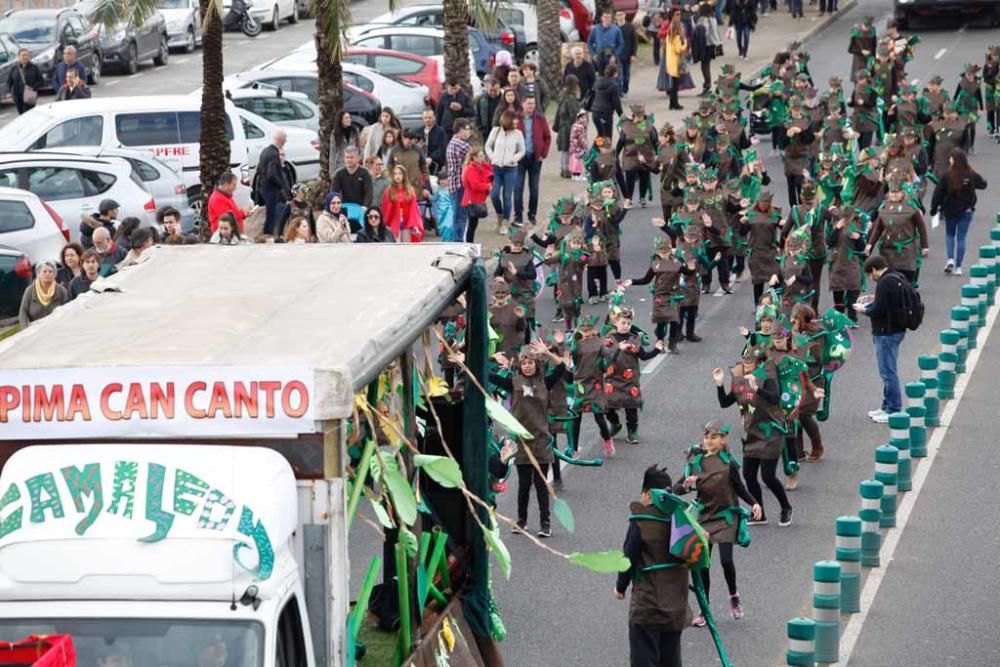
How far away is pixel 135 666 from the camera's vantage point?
657cm

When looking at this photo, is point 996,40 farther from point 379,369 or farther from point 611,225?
point 379,369

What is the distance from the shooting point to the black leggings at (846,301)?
808 inches

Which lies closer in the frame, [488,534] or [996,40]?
[488,534]

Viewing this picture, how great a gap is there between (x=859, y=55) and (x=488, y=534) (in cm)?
2634

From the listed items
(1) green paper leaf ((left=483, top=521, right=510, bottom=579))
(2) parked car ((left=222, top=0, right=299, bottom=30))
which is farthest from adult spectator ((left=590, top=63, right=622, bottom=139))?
(1) green paper leaf ((left=483, top=521, right=510, bottom=579))

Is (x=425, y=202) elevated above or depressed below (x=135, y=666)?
below

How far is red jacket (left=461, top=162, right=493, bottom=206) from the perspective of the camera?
22906 mm

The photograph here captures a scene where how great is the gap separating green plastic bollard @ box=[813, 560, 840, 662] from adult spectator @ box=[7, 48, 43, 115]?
922 inches

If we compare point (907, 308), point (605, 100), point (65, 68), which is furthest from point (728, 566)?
point (65, 68)

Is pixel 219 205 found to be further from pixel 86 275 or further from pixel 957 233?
pixel 957 233

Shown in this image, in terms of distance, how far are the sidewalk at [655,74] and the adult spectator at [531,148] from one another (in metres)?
0.46

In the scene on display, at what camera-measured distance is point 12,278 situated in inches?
768

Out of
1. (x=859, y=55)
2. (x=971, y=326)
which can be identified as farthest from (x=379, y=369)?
(x=859, y=55)

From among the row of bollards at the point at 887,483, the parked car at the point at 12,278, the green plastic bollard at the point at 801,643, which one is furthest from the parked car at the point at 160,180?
the green plastic bollard at the point at 801,643
